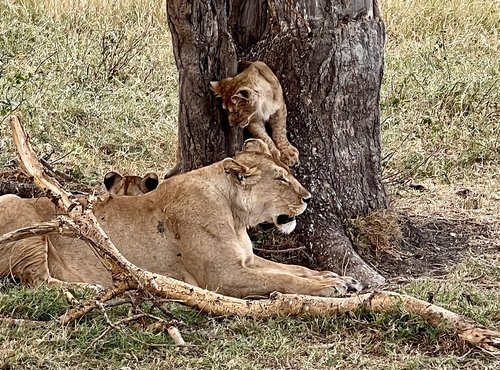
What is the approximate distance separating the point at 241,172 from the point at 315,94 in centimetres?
77

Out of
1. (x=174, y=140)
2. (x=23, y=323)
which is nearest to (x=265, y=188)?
(x=23, y=323)

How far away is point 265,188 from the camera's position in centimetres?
505

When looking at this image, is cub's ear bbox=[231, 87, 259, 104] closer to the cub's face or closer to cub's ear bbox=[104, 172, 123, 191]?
the cub's face

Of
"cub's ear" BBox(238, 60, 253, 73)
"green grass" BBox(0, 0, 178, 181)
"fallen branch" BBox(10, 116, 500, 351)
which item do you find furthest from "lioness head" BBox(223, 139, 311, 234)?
"green grass" BBox(0, 0, 178, 181)

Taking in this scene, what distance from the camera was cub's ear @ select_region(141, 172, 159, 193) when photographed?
5492 millimetres

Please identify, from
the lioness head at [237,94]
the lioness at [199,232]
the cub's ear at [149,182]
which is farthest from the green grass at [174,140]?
the lioness head at [237,94]

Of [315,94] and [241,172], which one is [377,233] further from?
[241,172]

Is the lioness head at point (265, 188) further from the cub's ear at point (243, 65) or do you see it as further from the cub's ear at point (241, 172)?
the cub's ear at point (243, 65)

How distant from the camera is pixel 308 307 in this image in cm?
430

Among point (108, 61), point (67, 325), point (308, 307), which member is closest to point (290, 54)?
point (308, 307)

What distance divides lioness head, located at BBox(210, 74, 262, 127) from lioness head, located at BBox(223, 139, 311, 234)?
23cm

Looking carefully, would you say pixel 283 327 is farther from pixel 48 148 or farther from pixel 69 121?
pixel 69 121

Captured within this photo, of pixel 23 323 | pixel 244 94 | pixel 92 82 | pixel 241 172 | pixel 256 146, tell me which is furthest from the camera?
pixel 92 82

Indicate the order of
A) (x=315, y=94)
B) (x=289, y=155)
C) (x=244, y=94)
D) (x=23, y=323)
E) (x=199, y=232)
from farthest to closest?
1. (x=315, y=94)
2. (x=289, y=155)
3. (x=244, y=94)
4. (x=199, y=232)
5. (x=23, y=323)
